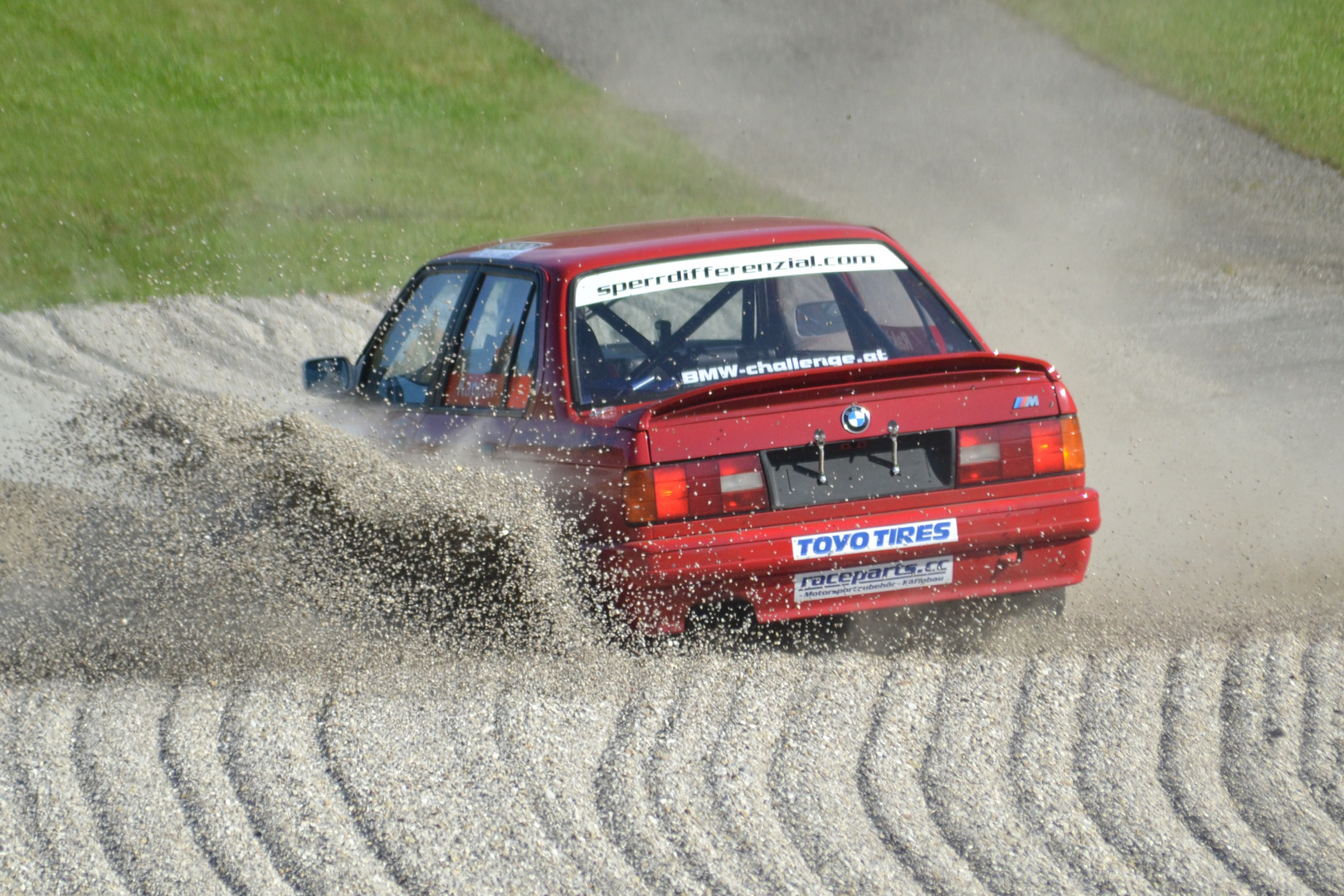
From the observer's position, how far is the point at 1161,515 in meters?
6.44

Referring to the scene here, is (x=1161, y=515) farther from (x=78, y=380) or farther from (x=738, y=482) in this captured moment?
(x=78, y=380)

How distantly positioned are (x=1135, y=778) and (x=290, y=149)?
1659 cm

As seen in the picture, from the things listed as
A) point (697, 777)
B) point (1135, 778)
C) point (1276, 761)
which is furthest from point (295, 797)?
point (1276, 761)

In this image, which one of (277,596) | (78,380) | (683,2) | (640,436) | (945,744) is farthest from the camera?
(683,2)

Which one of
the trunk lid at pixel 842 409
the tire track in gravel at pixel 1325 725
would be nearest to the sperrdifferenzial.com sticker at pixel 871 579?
the trunk lid at pixel 842 409

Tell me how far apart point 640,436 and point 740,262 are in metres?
1.05

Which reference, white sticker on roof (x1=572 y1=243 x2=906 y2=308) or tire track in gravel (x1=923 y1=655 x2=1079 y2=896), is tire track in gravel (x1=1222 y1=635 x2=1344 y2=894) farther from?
white sticker on roof (x1=572 y1=243 x2=906 y2=308)

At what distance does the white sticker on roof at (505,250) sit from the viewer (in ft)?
18.0

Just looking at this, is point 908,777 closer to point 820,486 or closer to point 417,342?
point 820,486

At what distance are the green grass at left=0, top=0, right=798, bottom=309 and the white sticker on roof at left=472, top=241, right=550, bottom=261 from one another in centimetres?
796

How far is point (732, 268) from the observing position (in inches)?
206

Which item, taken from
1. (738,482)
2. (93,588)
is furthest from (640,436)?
(93,588)

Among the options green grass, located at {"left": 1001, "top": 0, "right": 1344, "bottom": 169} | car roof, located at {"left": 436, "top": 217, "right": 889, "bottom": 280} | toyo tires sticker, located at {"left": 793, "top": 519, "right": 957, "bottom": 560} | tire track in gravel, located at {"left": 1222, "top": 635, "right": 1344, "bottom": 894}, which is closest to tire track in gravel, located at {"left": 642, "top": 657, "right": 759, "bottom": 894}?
toyo tires sticker, located at {"left": 793, "top": 519, "right": 957, "bottom": 560}

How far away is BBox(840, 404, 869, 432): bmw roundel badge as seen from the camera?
453cm
